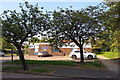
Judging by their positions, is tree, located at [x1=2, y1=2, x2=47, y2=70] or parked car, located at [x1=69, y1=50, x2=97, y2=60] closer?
tree, located at [x1=2, y1=2, x2=47, y2=70]

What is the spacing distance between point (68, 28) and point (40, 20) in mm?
2753

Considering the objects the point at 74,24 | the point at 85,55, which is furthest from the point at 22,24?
the point at 85,55

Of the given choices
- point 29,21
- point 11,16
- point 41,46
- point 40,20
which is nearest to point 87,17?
point 40,20

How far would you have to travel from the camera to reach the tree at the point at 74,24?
11.0 meters

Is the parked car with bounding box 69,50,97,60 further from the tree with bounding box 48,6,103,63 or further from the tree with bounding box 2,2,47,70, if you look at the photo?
the tree with bounding box 2,2,47,70

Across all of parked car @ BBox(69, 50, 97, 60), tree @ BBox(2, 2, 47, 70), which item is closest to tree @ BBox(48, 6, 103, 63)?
tree @ BBox(2, 2, 47, 70)

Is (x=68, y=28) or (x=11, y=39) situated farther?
(x=68, y=28)

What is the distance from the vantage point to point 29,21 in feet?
32.6

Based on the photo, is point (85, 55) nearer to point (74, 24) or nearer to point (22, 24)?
point (74, 24)

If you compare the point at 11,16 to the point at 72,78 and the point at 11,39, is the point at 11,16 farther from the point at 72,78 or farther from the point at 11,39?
the point at 72,78

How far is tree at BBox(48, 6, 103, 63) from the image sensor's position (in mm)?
Answer: 10961

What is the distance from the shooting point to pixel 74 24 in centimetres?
1138

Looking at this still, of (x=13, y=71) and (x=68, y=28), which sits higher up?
(x=68, y=28)

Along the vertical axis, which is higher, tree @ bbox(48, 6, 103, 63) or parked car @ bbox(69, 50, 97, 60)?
tree @ bbox(48, 6, 103, 63)
